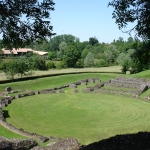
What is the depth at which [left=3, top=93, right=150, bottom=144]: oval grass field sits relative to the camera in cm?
2430

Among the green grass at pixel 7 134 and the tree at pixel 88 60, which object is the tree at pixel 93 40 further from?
→ the green grass at pixel 7 134

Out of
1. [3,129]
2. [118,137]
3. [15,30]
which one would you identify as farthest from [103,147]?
[3,129]

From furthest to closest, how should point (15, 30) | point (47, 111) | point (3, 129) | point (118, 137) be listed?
1. point (47, 111)
2. point (3, 129)
3. point (118, 137)
4. point (15, 30)

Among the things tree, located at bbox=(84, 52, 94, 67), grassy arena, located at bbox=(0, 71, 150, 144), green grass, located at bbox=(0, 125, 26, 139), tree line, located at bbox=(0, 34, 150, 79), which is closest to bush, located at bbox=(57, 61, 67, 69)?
tree line, located at bbox=(0, 34, 150, 79)

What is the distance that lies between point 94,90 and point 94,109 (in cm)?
1264

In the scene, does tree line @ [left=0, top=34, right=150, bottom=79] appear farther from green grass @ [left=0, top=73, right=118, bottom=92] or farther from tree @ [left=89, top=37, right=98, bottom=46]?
tree @ [left=89, top=37, right=98, bottom=46]

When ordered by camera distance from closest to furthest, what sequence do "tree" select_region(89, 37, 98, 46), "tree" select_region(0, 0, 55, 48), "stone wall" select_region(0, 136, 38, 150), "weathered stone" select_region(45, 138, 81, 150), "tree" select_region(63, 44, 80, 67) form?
"tree" select_region(0, 0, 55, 48) < "weathered stone" select_region(45, 138, 81, 150) < "stone wall" select_region(0, 136, 38, 150) < "tree" select_region(63, 44, 80, 67) < "tree" select_region(89, 37, 98, 46)

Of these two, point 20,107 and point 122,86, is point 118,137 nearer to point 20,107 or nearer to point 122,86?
point 20,107

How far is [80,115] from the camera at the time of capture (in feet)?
98.1

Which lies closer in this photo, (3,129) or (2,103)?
(3,129)

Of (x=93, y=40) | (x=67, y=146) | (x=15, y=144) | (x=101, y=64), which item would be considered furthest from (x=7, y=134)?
(x=93, y=40)

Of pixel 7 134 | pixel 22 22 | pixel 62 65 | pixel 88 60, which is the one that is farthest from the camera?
pixel 88 60

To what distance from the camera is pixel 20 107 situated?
3350 cm

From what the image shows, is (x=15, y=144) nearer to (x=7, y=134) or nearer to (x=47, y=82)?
(x=7, y=134)
